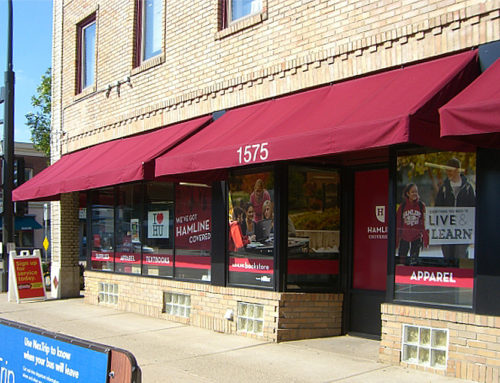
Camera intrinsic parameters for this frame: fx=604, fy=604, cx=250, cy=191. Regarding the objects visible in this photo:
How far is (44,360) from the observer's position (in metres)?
4.10

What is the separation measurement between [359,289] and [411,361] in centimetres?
200

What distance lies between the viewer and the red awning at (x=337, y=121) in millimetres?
6066

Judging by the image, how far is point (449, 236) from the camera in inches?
256

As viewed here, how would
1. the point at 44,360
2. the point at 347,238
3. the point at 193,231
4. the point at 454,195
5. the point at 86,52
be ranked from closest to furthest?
the point at 44,360, the point at 454,195, the point at 347,238, the point at 193,231, the point at 86,52

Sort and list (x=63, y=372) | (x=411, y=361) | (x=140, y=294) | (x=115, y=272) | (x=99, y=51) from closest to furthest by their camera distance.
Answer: (x=63, y=372) → (x=411, y=361) → (x=140, y=294) → (x=115, y=272) → (x=99, y=51)

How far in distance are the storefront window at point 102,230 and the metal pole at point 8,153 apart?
3.50m

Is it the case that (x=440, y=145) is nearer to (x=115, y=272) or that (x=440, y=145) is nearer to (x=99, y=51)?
(x=115, y=272)

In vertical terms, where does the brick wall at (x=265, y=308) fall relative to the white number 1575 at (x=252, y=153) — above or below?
below

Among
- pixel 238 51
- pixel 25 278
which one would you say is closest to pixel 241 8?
pixel 238 51

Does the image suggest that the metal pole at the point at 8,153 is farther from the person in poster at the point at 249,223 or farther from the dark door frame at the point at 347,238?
the dark door frame at the point at 347,238

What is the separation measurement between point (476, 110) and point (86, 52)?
11.1 meters

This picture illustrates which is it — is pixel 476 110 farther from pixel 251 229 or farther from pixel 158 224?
pixel 158 224

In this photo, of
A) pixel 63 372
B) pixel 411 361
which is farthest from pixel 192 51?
pixel 63 372

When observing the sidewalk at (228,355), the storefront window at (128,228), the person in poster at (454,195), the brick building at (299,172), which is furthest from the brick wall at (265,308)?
the person in poster at (454,195)
